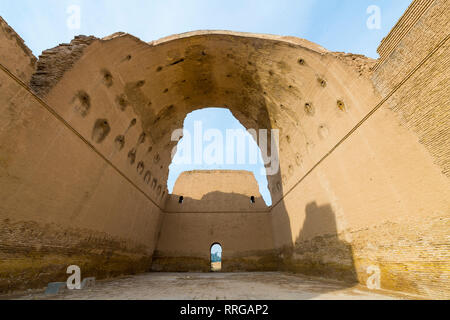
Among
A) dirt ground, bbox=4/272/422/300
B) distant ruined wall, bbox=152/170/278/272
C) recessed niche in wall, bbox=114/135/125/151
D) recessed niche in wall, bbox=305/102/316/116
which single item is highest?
recessed niche in wall, bbox=305/102/316/116

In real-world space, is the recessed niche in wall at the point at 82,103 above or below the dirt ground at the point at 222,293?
above

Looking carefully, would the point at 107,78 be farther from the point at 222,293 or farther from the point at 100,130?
the point at 222,293

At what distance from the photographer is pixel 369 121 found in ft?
18.9

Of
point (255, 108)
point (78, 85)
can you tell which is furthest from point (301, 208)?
point (78, 85)

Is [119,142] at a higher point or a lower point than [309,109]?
lower

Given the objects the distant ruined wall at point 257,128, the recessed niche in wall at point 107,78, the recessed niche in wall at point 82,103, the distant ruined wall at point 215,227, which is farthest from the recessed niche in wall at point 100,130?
the distant ruined wall at point 215,227

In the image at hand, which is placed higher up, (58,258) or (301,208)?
(301,208)

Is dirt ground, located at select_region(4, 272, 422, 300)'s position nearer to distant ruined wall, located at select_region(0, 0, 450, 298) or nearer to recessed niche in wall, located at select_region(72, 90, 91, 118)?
distant ruined wall, located at select_region(0, 0, 450, 298)

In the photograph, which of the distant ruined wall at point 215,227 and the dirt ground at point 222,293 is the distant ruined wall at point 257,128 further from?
the distant ruined wall at point 215,227

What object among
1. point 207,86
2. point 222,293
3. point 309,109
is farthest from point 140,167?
point 309,109

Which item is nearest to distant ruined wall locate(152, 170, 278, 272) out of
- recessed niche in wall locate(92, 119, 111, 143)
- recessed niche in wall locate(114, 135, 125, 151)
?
recessed niche in wall locate(114, 135, 125, 151)

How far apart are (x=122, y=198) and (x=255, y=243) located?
31.1ft

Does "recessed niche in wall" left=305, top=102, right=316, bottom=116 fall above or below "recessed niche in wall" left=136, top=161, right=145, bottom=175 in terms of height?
above
